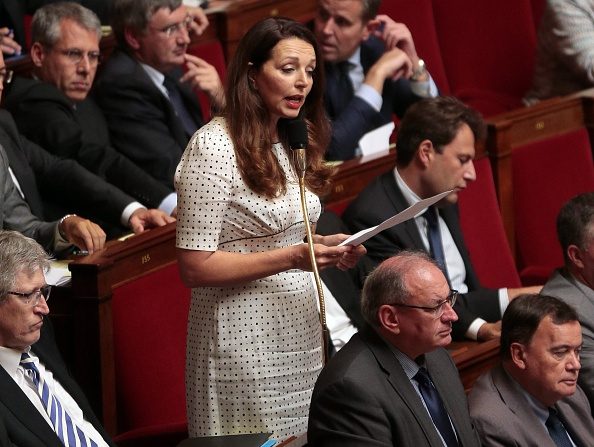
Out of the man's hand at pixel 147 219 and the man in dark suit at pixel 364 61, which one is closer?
the man's hand at pixel 147 219

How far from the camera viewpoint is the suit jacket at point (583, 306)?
1714 mm

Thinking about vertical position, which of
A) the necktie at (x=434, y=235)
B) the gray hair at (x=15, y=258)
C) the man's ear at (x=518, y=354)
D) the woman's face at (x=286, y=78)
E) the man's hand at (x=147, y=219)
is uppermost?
the woman's face at (x=286, y=78)

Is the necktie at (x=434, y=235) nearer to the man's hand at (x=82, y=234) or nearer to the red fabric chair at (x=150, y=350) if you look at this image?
the red fabric chair at (x=150, y=350)

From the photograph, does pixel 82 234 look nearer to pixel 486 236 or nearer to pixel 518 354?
pixel 518 354

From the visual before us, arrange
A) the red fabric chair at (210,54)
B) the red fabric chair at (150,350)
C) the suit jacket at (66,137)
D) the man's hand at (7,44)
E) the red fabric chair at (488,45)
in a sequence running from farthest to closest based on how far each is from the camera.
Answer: the red fabric chair at (488,45), the red fabric chair at (210,54), the man's hand at (7,44), the suit jacket at (66,137), the red fabric chair at (150,350)

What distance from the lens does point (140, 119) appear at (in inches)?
85.3

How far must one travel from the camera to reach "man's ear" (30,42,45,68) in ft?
6.89

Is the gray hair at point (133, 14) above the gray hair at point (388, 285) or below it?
above

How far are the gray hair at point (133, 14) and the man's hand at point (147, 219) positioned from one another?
47 cm

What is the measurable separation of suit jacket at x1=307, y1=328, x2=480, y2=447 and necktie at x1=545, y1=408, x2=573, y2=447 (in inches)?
10.8

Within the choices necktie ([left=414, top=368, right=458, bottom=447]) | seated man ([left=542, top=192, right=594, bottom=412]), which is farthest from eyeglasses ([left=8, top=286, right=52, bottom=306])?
seated man ([left=542, top=192, right=594, bottom=412])

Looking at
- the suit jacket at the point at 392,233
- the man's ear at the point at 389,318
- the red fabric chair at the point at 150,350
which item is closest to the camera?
the man's ear at the point at 389,318

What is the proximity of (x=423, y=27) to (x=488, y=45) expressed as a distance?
8.3 inches

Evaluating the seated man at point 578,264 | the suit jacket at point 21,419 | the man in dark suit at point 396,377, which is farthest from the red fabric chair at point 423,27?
the suit jacket at point 21,419
